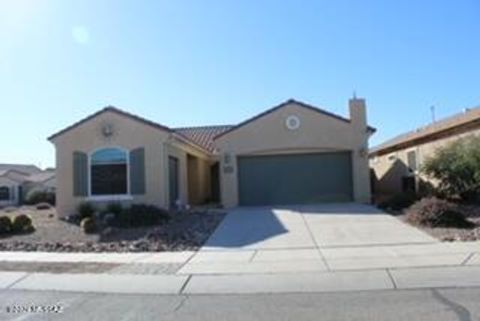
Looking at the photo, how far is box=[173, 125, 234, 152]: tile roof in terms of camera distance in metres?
34.7

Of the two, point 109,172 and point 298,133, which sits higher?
point 298,133

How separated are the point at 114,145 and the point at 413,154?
15146mm

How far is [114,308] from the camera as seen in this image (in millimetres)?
9250

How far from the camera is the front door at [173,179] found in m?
25.3

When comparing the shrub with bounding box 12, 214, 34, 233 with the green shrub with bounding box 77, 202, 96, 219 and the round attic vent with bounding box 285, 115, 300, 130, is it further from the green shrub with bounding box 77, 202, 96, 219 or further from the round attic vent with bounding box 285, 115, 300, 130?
the round attic vent with bounding box 285, 115, 300, 130

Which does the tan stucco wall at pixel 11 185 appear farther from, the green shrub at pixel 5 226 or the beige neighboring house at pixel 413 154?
the green shrub at pixel 5 226

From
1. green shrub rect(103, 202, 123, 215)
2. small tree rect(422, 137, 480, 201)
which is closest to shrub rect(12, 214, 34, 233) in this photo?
green shrub rect(103, 202, 123, 215)

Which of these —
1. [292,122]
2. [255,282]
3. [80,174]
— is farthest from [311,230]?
[80,174]

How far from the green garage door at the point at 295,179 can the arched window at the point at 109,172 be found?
5.20 metres

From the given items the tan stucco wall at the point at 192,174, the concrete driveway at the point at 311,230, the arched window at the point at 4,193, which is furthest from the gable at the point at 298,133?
the arched window at the point at 4,193

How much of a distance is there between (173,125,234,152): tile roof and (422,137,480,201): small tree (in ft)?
42.5

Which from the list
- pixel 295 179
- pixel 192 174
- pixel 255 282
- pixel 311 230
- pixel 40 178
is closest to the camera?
pixel 255 282

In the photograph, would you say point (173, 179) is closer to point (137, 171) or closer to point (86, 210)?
point (137, 171)

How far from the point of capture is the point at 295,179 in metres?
27.1
